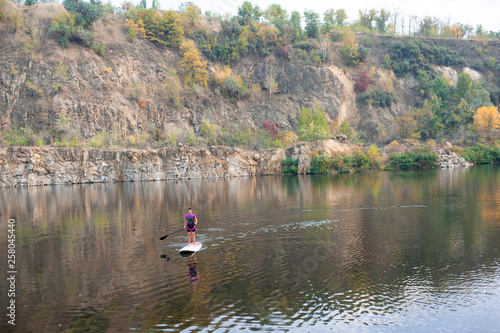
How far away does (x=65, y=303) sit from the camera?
14422 millimetres

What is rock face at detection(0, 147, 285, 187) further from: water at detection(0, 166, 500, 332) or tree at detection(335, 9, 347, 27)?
tree at detection(335, 9, 347, 27)

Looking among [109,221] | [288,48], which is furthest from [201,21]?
[109,221]

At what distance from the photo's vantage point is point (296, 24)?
384 ft

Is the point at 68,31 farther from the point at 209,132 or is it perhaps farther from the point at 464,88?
the point at 464,88

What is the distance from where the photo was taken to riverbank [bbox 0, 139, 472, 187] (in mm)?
67500

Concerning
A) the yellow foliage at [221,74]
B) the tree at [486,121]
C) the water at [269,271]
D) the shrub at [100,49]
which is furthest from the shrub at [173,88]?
the tree at [486,121]

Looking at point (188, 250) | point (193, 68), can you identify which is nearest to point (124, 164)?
point (193, 68)

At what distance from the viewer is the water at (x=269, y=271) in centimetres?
1278

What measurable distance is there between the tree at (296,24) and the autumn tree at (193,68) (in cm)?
2993

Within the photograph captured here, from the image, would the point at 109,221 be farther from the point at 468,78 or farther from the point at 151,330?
the point at 468,78

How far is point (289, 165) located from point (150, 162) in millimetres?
26303

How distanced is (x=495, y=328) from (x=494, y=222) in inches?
596

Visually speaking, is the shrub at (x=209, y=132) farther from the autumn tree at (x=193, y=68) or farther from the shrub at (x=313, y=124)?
the shrub at (x=313, y=124)

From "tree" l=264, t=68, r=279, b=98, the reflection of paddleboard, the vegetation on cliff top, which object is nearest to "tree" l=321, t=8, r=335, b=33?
the vegetation on cliff top
